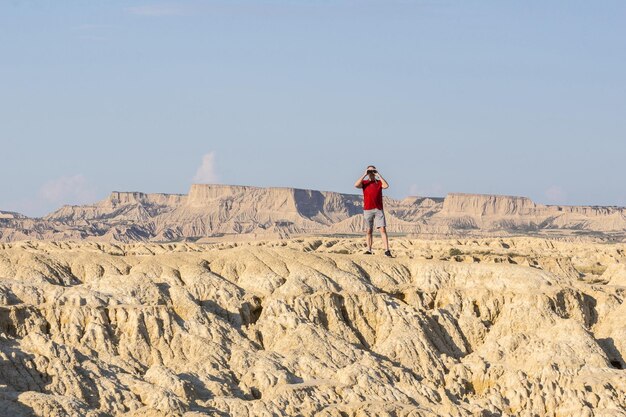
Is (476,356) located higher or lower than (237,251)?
lower

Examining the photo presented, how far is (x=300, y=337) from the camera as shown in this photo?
5275cm

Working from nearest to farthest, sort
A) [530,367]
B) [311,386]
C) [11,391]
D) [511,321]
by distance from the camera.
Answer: [11,391]
[311,386]
[530,367]
[511,321]

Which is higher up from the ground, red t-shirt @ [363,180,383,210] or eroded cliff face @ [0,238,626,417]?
red t-shirt @ [363,180,383,210]

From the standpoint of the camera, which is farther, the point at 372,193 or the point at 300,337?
the point at 372,193

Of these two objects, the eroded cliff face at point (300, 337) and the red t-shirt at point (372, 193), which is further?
the red t-shirt at point (372, 193)

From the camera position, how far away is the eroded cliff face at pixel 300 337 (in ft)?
145


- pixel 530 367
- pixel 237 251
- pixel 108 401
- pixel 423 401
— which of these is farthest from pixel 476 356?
pixel 108 401

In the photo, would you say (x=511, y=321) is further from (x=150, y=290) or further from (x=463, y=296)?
(x=150, y=290)

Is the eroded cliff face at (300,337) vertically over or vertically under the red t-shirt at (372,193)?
under

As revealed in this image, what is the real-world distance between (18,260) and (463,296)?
18.7 m

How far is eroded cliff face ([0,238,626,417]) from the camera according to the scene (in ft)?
145

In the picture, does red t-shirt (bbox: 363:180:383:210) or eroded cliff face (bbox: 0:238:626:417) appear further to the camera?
red t-shirt (bbox: 363:180:383:210)

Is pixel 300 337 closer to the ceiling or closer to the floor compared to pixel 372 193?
closer to the floor

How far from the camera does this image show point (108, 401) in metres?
42.4
